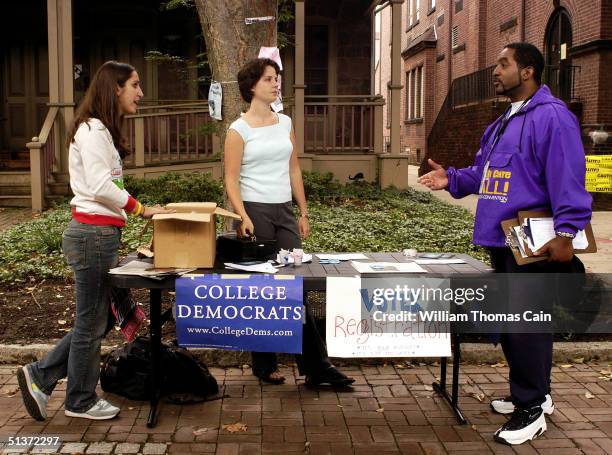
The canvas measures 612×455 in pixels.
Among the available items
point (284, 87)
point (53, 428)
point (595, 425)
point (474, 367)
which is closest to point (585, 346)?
point (474, 367)

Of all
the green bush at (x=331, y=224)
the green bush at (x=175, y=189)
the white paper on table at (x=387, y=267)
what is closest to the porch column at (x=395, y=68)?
the green bush at (x=331, y=224)

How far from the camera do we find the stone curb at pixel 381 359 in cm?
534

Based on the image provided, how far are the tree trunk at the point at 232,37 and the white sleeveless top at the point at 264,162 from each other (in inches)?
67.3

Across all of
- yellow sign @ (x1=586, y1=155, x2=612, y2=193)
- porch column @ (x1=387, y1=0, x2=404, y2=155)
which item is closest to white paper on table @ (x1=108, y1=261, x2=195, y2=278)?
yellow sign @ (x1=586, y1=155, x2=612, y2=193)

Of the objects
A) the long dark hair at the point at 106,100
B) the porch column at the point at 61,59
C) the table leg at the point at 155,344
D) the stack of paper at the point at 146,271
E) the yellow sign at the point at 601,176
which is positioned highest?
the porch column at the point at 61,59

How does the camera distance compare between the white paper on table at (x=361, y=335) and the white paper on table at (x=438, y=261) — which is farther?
the white paper on table at (x=438, y=261)

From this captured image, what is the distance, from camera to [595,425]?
4.27m

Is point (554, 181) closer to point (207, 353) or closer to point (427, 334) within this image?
point (427, 334)

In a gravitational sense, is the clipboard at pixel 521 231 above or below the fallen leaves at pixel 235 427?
above

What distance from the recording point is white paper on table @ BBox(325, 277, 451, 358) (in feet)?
13.4

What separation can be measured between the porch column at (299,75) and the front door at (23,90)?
5.31 m

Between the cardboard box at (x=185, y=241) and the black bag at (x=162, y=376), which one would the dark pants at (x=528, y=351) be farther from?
the black bag at (x=162, y=376)

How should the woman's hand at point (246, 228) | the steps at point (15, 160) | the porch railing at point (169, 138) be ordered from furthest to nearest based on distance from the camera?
1. the steps at point (15, 160)
2. the porch railing at point (169, 138)
3. the woman's hand at point (246, 228)

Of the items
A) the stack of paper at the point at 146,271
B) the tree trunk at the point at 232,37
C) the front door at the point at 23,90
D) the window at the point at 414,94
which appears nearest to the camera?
the stack of paper at the point at 146,271
